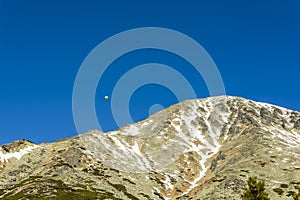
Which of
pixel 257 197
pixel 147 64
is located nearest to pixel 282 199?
pixel 257 197

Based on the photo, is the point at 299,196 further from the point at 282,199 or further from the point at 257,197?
the point at 282,199

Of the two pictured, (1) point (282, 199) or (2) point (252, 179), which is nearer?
(2) point (252, 179)

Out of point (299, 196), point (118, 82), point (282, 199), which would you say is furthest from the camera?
point (282, 199)

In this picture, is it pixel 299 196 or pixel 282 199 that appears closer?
pixel 299 196

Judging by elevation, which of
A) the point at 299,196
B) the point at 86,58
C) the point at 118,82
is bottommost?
the point at 299,196

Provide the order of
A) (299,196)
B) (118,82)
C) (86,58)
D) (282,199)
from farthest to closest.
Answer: (282,199) → (118,82) → (299,196) → (86,58)

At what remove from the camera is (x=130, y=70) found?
183 ft

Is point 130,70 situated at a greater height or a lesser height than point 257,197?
greater

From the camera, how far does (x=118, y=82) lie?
55.1 meters

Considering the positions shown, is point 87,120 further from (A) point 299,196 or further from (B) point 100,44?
(A) point 299,196

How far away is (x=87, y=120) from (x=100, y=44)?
9547 mm

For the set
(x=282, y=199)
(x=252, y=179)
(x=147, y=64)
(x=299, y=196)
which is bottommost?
(x=299, y=196)

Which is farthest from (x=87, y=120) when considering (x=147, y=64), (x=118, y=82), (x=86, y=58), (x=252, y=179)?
(x=252, y=179)

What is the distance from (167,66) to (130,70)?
625 cm
